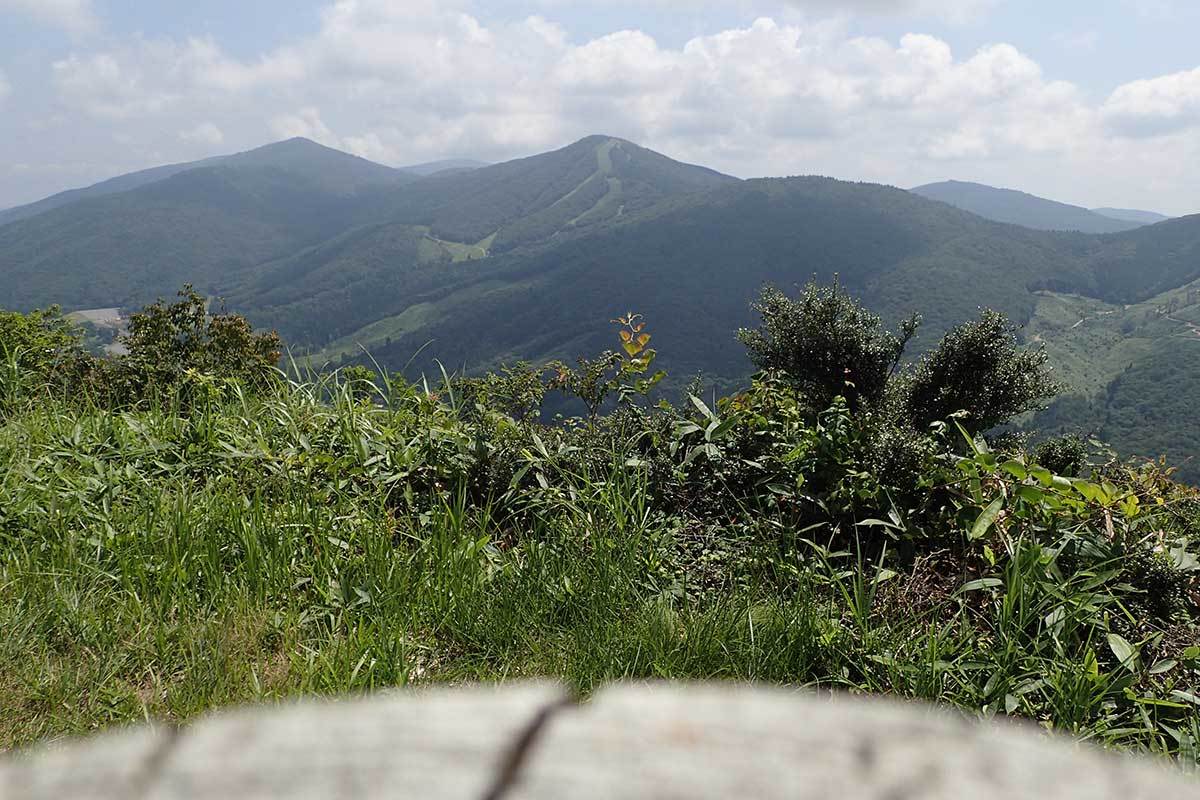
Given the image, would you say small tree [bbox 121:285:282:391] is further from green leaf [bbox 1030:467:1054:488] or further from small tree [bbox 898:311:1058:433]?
small tree [bbox 898:311:1058:433]

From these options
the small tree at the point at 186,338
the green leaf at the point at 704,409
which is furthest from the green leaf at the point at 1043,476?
the small tree at the point at 186,338

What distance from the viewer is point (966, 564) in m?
3.04

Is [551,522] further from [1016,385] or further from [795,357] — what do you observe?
[1016,385]

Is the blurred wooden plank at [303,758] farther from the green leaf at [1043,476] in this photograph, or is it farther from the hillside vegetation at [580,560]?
the green leaf at [1043,476]

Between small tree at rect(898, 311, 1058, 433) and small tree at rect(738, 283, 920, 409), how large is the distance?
1.03 meters

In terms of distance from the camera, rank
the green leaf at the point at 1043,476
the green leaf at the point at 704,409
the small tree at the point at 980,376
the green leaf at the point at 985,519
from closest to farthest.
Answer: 1. the green leaf at the point at 985,519
2. the green leaf at the point at 1043,476
3. the green leaf at the point at 704,409
4. the small tree at the point at 980,376

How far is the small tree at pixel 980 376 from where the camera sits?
9906 millimetres

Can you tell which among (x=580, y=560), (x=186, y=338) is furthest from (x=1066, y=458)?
(x=186, y=338)

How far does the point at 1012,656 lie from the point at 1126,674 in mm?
355

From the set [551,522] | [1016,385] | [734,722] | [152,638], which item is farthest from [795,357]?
[734,722]

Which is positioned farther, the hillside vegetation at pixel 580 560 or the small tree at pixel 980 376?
the small tree at pixel 980 376

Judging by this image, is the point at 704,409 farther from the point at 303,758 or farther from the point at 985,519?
the point at 303,758

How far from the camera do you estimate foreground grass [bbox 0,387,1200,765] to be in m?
2.25

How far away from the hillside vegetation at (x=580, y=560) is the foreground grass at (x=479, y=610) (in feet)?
0.04
